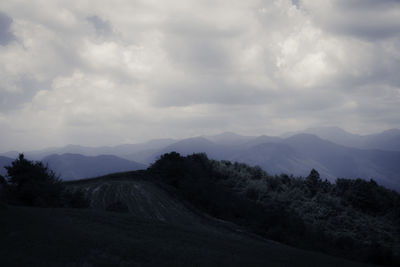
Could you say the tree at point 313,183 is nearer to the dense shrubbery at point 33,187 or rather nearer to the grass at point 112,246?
the grass at point 112,246

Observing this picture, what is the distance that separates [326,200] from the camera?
131ft

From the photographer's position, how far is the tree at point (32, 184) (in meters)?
23.2

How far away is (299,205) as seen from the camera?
126 ft

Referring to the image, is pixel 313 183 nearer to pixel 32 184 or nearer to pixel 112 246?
pixel 32 184

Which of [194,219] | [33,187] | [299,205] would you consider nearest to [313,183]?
[299,205]

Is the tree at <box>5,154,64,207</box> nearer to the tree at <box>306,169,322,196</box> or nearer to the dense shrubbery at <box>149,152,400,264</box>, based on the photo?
the dense shrubbery at <box>149,152,400,264</box>

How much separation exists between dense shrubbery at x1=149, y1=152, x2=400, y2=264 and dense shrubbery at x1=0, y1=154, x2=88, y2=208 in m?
16.7

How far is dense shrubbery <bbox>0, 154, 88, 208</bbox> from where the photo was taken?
23.2 meters

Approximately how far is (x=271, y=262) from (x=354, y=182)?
3842 centimetres

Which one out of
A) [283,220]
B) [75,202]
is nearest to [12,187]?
[75,202]

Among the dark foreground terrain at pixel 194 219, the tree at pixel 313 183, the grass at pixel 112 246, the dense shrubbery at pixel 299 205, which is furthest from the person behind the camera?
the tree at pixel 313 183

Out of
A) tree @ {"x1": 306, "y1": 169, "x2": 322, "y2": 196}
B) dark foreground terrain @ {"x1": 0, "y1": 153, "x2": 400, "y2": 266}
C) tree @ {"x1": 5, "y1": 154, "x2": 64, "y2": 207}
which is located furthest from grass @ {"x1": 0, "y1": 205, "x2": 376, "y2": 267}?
tree @ {"x1": 306, "y1": 169, "x2": 322, "y2": 196}

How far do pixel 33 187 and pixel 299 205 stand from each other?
104ft

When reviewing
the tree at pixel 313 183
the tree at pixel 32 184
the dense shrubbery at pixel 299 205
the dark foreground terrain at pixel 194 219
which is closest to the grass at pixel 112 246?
the dark foreground terrain at pixel 194 219
